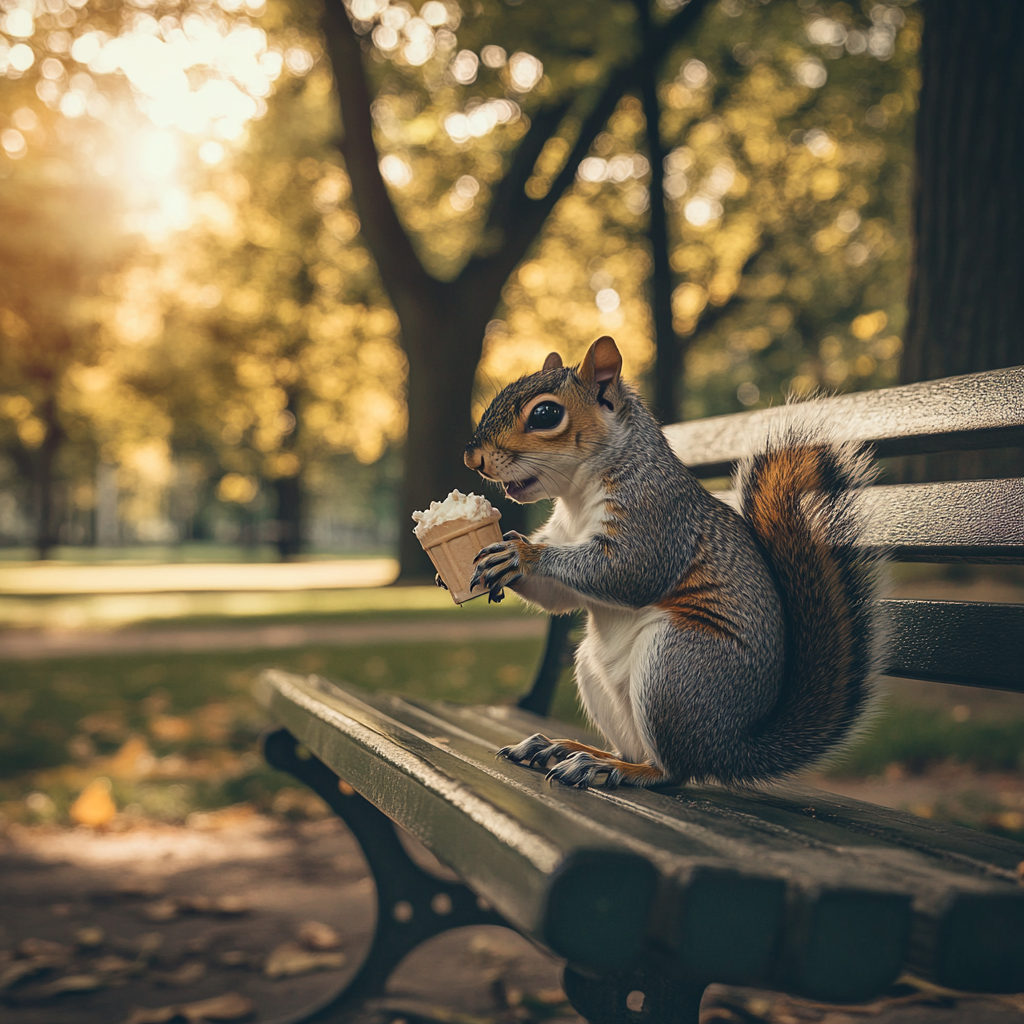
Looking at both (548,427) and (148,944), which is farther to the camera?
(148,944)

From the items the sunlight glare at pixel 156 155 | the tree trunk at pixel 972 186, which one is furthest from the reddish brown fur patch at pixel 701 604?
the sunlight glare at pixel 156 155

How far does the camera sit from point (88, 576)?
20.1m

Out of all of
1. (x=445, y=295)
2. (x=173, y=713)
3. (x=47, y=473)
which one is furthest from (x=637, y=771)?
(x=47, y=473)

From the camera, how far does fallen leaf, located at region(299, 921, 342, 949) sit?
264 centimetres

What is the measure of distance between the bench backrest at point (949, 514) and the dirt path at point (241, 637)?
20.5 feet

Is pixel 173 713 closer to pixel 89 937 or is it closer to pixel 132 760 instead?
pixel 132 760

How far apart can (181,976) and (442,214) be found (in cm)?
1773

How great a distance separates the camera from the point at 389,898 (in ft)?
7.38

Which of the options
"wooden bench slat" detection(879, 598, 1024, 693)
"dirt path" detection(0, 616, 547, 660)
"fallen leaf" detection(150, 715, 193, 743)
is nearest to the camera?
"wooden bench slat" detection(879, 598, 1024, 693)

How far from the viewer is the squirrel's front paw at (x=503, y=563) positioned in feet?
4.92

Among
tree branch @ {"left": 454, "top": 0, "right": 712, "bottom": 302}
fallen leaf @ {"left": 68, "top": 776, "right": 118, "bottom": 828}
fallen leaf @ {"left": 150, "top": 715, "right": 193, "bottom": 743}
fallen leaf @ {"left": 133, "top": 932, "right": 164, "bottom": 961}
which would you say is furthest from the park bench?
tree branch @ {"left": 454, "top": 0, "right": 712, "bottom": 302}

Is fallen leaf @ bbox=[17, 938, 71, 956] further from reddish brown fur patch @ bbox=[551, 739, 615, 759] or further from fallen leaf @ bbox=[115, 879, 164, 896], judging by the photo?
reddish brown fur patch @ bbox=[551, 739, 615, 759]

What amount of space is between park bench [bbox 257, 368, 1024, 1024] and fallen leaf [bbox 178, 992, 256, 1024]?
0.18 metres

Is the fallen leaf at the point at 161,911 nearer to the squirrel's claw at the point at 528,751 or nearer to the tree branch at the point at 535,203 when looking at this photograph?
the squirrel's claw at the point at 528,751
